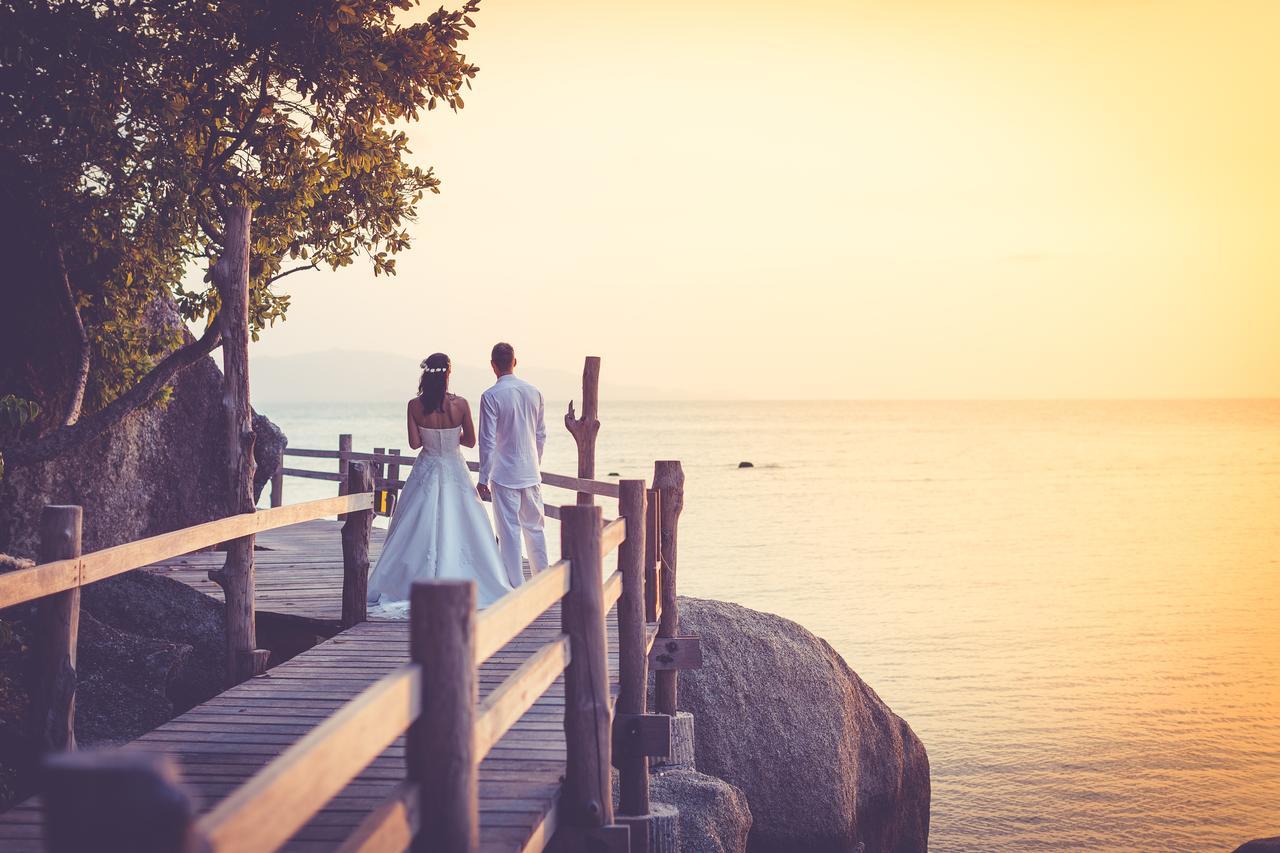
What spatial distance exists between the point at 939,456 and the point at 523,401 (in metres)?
86.5

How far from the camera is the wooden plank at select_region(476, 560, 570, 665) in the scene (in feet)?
11.7

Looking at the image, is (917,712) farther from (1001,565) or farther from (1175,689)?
(1001,565)

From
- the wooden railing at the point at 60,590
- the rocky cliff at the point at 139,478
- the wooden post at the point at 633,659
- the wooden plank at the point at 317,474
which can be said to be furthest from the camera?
the wooden plank at the point at 317,474

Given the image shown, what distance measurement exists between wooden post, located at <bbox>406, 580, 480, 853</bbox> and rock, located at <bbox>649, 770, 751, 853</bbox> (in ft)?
14.0

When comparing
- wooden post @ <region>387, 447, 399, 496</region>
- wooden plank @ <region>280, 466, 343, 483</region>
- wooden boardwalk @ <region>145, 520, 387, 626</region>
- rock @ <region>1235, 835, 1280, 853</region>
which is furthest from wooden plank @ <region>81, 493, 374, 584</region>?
wooden plank @ <region>280, 466, 343, 483</region>

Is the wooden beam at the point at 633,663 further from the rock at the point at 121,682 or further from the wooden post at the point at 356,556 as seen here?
the rock at the point at 121,682

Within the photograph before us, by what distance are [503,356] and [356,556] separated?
2.05m

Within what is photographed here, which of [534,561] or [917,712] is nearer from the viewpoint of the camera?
[534,561]

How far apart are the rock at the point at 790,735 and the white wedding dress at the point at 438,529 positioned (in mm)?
1841

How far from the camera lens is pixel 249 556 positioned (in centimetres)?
803

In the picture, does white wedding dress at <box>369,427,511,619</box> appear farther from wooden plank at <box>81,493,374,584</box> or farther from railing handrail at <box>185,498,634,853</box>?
railing handrail at <box>185,498,634,853</box>

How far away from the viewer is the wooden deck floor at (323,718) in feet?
15.5

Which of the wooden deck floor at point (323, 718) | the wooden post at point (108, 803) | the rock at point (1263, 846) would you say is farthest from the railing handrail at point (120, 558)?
the rock at point (1263, 846)

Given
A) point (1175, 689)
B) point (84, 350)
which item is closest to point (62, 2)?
point (84, 350)
